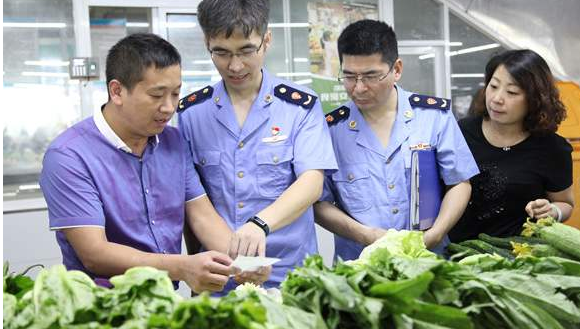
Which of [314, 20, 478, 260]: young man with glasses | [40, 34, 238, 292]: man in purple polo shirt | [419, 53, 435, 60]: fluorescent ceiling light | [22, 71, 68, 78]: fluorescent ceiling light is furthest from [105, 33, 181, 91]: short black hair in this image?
[419, 53, 435, 60]: fluorescent ceiling light

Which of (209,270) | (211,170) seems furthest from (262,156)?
(209,270)

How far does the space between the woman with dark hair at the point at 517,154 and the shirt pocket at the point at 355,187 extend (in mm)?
509

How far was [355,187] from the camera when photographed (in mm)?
2592

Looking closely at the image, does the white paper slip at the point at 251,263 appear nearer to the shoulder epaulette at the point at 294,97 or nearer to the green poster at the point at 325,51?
the shoulder epaulette at the point at 294,97

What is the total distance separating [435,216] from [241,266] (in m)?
1.19

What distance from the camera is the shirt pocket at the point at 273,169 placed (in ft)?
7.73

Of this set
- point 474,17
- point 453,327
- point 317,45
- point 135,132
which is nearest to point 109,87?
point 135,132

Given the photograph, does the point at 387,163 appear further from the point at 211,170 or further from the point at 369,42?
the point at 211,170

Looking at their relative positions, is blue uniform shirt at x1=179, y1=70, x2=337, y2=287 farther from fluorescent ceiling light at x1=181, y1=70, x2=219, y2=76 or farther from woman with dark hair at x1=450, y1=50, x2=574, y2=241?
fluorescent ceiling light at x1=181, y1=70, x2=219, y2=76

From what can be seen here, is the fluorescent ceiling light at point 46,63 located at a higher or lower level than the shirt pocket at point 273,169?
higher

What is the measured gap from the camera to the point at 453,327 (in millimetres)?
1346

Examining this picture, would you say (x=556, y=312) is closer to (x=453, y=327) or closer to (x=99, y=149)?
(x=453, y=327)

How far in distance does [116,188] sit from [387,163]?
1.05 metres

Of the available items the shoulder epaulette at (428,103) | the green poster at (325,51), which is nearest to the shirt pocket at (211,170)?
the shoulder epaulette at (428,103)
